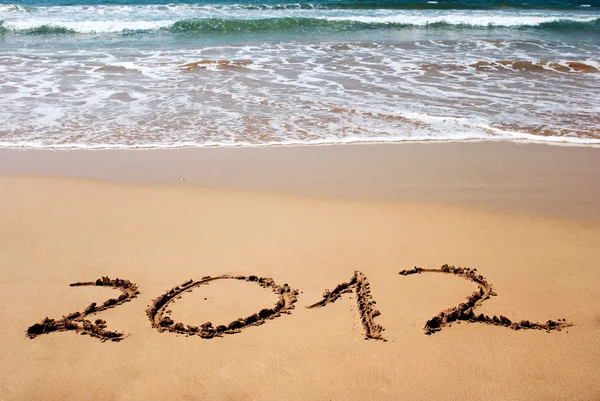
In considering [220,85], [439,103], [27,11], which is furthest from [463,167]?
[27,11]

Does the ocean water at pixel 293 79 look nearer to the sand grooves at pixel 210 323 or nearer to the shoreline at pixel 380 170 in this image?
the shoreline at pixel 380 170

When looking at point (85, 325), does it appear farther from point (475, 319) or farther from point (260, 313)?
point (475, 319)

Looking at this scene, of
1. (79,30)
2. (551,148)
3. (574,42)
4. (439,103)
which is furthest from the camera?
(79,30)

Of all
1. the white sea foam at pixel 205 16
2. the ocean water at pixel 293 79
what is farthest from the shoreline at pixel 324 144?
the white sea foam at pixel 205 16

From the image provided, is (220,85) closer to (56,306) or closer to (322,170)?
(322,170)

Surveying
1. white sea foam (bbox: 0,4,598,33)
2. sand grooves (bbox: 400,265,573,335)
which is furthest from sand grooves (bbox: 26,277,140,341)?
white sea foam (bbox: 0,4,598,33)

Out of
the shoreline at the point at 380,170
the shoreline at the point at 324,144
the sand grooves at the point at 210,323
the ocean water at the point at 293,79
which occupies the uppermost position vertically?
the ocean water at the point at 293,79

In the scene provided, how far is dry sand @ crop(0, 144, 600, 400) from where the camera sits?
2621mm

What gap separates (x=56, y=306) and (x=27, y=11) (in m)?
21.8

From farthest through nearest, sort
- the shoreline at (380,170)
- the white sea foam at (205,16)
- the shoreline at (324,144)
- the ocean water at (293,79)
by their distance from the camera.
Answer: the white sea foam at (205,16) < the ocean water at (293,79) < the shoreline at (324,144) < the shoreline at (380,170)

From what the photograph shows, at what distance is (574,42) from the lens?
1469 centimetres

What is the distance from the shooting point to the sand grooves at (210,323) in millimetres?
2963

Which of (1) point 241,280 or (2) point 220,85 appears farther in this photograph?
(2) point 220,85

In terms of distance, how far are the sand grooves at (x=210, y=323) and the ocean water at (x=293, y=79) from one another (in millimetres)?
2945
